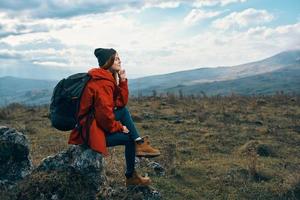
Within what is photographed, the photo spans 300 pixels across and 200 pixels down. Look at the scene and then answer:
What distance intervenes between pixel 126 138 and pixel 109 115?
2.93 ft

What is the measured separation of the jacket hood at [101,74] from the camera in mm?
8555

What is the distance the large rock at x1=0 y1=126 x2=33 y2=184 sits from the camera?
33.0 feet

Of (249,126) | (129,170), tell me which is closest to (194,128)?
(249,126)

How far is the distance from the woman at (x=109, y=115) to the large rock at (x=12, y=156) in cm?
180

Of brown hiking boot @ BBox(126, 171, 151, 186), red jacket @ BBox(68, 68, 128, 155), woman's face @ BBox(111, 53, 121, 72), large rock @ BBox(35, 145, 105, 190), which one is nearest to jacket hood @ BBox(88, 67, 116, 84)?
red jacket @ BBox(68, 68, 128, 155)

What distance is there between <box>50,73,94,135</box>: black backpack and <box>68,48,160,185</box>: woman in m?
0.13

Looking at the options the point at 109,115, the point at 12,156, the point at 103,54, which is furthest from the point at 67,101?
the point at 12,156

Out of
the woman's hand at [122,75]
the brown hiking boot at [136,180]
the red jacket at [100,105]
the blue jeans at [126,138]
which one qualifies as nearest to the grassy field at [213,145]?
the brown hiking boot at [136,180]

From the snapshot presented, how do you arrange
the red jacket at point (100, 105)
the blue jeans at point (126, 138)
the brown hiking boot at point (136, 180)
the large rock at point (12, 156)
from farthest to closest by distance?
the large rock at point (12, 156) → the brown hiking boot at point (136, 180) → the blue jeans at point (126, 138) → the red jacket at point (100, 105)

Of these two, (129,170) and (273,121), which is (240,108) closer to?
(273,121)

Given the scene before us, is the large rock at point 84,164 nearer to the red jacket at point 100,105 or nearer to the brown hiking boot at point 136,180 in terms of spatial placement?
the red jacket at point 100,105

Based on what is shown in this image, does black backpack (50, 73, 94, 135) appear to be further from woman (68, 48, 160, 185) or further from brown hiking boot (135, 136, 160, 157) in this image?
brown hiking boot (135, 136, 160, 157)

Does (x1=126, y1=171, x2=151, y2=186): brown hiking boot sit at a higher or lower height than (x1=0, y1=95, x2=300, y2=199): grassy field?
higher

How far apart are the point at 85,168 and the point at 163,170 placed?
4245mm
